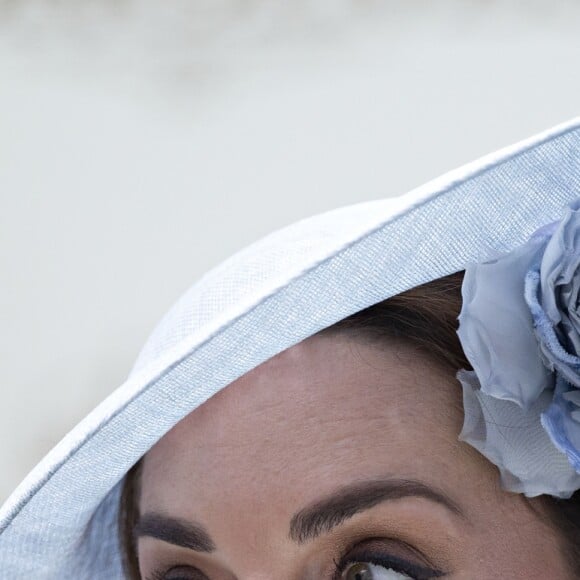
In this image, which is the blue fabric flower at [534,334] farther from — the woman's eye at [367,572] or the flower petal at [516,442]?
the woman's eye at [367,572]

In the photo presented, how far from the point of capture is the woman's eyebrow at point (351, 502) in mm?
891

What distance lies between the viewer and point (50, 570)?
111cm

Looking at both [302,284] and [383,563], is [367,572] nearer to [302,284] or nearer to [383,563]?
[383,563]

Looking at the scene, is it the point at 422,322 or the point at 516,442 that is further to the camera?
the point at 422,322

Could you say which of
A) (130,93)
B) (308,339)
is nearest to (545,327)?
(308,339)

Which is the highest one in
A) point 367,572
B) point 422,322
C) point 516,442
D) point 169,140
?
point 169,140

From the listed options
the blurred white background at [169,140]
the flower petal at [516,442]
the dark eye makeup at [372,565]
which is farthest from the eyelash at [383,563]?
the blurred white background at [169,140]

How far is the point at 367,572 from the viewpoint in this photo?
92cm

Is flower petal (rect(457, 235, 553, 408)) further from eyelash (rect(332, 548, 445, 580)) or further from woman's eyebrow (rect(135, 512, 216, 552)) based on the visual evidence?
woman's eyebrow (rect(135, 512, 216, 552))

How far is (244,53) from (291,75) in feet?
0.39

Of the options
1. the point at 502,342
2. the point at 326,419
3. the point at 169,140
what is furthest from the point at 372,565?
the point at 169,140

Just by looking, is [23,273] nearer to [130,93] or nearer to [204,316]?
[130,93]

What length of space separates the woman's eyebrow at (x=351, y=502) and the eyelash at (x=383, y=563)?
0.10 feet

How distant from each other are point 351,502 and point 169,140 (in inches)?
65.8
